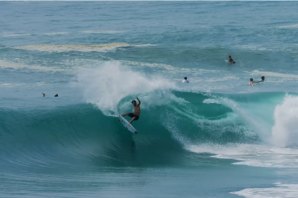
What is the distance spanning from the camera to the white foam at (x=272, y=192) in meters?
16.6

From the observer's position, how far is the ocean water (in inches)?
721

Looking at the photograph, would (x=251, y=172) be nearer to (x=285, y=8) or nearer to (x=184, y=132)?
(x=184, y=132)

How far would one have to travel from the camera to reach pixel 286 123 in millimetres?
26469

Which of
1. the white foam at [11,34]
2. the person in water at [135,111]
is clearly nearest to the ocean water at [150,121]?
the person in water at [135,111]

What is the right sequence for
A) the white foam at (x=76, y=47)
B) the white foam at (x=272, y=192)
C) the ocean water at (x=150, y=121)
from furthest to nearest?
the white foam at (x=76, y=47), the ocean water at (x=150, y=121), the white foam at (x=272, y=192)

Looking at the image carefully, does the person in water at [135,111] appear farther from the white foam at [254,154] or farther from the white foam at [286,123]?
the white foam at [286,123]

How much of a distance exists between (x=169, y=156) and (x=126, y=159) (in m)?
1.41

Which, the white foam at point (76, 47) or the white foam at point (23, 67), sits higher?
the white foam at point (76, 47)

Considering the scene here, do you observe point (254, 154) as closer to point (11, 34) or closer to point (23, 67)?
point (23, 67)

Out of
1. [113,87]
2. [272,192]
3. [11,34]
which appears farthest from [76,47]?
[272,192]

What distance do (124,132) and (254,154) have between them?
4.23m

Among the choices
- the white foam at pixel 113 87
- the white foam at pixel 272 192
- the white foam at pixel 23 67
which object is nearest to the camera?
the white foam at pixel 272 192

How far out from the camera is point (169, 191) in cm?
1698

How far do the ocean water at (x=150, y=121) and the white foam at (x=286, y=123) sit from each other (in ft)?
0.20
